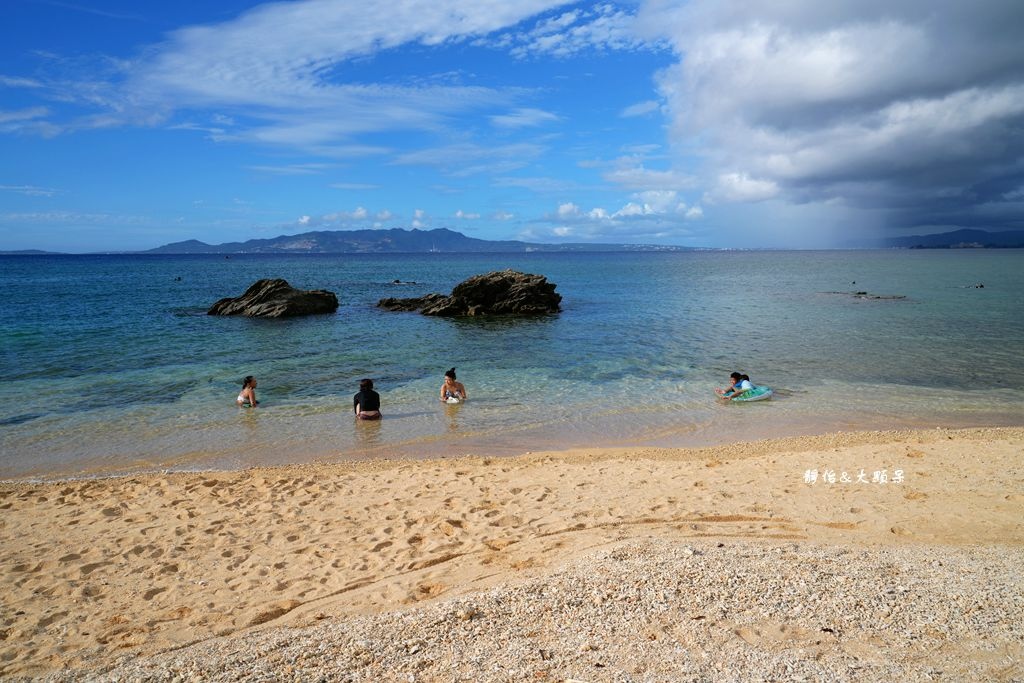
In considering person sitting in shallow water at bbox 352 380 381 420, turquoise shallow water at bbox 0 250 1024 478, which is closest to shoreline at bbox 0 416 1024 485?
turquoise shallow water at bbox 0 250 1024 478

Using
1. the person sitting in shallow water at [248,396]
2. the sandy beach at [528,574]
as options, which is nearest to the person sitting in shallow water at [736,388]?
the sandy beach at [528,574]

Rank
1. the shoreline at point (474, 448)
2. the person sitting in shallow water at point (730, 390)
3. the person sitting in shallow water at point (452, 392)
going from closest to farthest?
the shoreline at point (474, 448), the person sitting in shallow water at point (452, 392), the person sitting in shallow water at point (730, 390)

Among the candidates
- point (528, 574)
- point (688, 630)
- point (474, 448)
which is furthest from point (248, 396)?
point (688, 630)

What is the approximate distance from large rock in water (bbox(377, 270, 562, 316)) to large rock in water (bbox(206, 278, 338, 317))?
6.83m

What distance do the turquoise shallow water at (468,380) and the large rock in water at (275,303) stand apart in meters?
1.52

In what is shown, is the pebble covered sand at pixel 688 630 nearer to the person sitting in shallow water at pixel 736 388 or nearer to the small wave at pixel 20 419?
the person sitting in shallow water at pixel 736 388

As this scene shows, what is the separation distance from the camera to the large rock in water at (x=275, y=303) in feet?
126

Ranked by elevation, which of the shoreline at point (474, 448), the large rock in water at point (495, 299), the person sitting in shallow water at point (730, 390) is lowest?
the shoreline at point (474, 448)

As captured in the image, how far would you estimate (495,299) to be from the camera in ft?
136

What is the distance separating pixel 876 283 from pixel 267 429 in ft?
235

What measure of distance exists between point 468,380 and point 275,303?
75.0ft

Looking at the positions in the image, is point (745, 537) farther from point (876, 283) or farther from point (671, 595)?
point (876, 283)

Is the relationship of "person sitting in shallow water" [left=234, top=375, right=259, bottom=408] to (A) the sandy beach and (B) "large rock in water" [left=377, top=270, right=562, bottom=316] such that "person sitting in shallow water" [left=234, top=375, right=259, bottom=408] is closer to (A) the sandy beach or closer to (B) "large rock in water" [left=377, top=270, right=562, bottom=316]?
(A) the sandy beach

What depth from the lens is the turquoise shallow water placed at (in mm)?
Result: 14148
